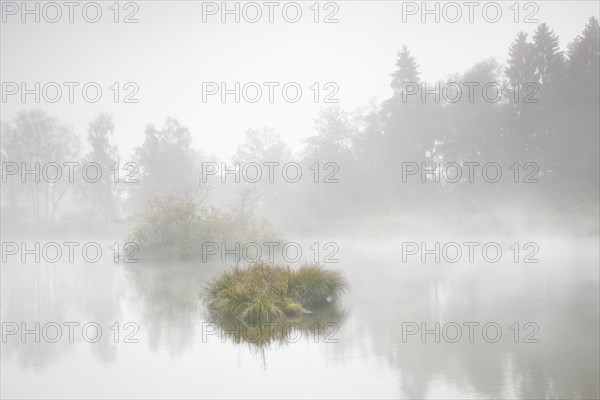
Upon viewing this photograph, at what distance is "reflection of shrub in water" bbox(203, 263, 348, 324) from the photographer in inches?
507

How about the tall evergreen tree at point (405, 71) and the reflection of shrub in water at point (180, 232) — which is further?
the tall evergreen tree at point (405, 71)

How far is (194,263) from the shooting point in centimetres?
2884

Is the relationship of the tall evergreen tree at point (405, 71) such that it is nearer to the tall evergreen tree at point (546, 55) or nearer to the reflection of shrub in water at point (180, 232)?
the tall evergreen tree at point (546, 55)

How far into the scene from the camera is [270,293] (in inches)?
536

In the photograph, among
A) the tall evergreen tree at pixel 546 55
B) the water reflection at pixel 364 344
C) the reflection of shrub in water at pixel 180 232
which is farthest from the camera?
the tall evergreen tree at pixel 546 55

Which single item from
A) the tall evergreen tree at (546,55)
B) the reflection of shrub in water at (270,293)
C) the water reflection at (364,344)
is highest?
the tall evergreen tree at (546,55)

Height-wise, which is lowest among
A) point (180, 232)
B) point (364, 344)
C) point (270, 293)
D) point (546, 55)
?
point (364, 344)

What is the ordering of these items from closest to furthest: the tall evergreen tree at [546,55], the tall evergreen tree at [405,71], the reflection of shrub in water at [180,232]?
1. the reflection of shrub in water at [180,232]
2. the tall evergreen tree at [546,55]
3. the tall evergreen tree at [405,71]

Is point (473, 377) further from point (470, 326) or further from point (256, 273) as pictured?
point (256, 273)

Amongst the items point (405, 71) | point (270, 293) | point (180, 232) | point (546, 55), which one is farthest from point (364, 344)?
point (405, 71)

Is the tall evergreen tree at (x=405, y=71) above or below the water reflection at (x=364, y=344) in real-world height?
above

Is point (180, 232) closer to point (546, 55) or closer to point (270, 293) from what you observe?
point (270, 293)

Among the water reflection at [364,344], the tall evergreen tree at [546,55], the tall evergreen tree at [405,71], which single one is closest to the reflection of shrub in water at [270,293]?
the water reflection at [364,344]

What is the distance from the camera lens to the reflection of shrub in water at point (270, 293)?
42.2 feet
